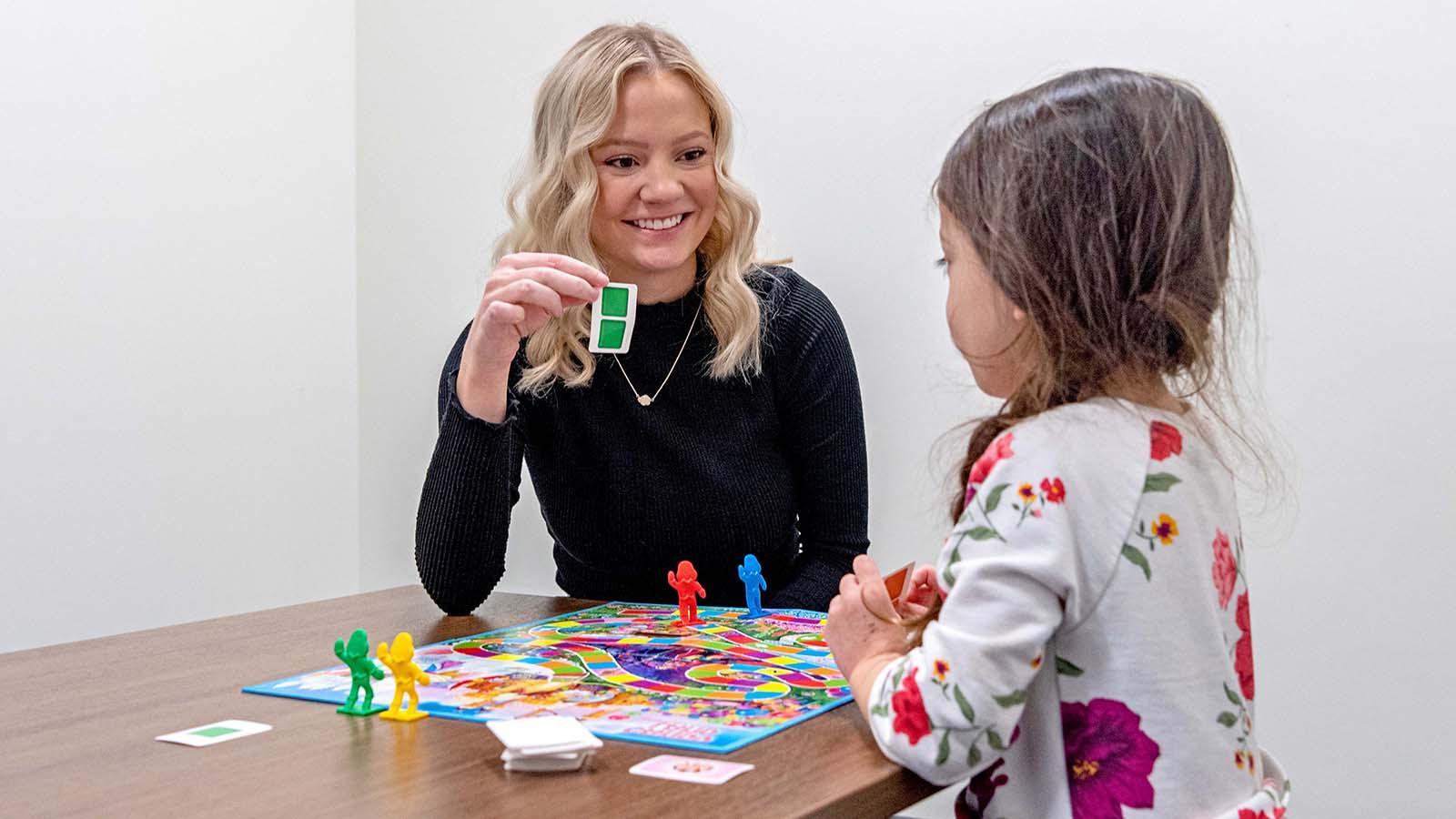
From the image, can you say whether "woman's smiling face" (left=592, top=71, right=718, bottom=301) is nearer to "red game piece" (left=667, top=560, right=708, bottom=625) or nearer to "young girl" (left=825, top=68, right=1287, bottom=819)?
"red game piece" (left=667, top=560, right=708, bottom=625)

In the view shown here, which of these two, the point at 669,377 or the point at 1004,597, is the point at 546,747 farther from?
the point at 669,377

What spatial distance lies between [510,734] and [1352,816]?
1.71m

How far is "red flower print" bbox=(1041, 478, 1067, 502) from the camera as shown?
89 cm

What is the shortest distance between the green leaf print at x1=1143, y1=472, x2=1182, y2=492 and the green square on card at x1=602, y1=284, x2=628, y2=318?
77cm

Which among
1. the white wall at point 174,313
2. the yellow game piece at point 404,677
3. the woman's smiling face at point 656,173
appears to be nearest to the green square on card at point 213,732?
the yellow game piece at point 404,677

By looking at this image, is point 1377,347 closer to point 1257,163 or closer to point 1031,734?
point 1257,163

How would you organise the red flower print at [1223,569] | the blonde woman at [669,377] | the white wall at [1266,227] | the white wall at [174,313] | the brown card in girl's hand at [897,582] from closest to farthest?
1. the red flower print at [1223,569]
2. the brown card in girl's hand at [897,582]
3. the blonde woman at [669,377]
4. the white wall at [1266,227]
5. the white wall at [174,313]

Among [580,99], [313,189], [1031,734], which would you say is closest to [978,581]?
[1031,734]

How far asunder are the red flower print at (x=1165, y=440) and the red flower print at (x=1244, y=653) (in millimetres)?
134

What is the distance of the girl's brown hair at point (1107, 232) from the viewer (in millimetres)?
979

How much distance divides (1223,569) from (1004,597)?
0.19 meters

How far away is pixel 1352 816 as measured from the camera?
2.16 metres

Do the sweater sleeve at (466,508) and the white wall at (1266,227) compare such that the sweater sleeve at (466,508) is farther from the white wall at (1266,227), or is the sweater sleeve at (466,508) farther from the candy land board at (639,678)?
the white wall at (1266,227)

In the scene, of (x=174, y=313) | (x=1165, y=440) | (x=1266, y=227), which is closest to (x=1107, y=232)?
(x=1165, y=440)
